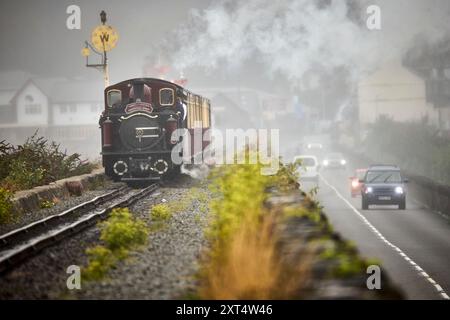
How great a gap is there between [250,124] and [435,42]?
3275 cm

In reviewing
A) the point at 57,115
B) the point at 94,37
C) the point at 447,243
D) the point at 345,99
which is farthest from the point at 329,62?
the point at 447,243

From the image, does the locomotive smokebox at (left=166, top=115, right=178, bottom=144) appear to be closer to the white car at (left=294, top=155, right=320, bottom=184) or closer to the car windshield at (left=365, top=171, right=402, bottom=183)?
the car windshield at (left=365, top=171, right=402, bottom=183)

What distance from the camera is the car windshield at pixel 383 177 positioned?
3431 cm

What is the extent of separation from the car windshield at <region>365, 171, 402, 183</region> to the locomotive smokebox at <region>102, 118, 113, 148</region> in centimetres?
1250

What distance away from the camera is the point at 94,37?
34.5 m

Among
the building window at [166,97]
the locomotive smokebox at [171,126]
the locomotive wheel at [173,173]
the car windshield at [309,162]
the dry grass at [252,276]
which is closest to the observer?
the dry grass at [252,276]

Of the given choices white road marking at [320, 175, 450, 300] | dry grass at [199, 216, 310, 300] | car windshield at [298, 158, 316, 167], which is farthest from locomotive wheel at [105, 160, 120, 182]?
car windshield at [298, 158, 316, 167]

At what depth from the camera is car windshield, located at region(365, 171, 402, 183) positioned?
113 ft

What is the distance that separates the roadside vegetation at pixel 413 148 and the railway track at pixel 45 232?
2808 cm

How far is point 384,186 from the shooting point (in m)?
34.2

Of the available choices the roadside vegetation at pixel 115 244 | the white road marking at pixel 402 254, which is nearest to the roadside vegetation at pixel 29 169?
the roadside vegetation at pixel 115 244

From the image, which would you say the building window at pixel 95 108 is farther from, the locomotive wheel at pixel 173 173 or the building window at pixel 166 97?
the building window at pixel 166 97

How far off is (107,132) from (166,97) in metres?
2.49
